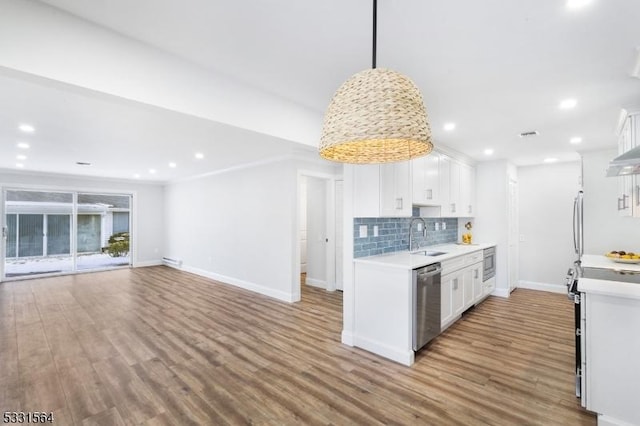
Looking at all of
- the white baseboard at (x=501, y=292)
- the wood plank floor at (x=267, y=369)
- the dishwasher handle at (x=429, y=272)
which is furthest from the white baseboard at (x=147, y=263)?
the white baseboard at (x=501, y=292)

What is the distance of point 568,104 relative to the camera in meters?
2.85

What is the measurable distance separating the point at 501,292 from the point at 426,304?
3.22 meters

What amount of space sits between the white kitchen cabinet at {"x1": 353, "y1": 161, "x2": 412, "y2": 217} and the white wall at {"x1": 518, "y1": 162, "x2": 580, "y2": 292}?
4.03m

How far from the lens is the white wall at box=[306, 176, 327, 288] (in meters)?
6.02

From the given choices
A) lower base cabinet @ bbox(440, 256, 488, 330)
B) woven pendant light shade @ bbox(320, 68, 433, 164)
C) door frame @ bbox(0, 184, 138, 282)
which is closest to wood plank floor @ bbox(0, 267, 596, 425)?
lower base cabinet @ bbox(440, 256, 488, 330)

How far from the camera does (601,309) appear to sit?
81.9 inches

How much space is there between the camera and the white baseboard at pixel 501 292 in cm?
534

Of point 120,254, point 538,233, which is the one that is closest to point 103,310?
point 120,254

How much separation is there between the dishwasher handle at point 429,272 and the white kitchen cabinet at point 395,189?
0.71m

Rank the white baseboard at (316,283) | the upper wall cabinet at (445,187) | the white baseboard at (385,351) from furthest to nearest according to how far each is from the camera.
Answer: the white baseboard at (316,283), the upper wall cabinet at (445,187), the white baseboard at (385,351)

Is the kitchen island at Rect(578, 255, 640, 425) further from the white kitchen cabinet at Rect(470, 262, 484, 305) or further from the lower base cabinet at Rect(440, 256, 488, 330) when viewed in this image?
the white kitchen cabinet at Rect(470, 262, 484, 305)

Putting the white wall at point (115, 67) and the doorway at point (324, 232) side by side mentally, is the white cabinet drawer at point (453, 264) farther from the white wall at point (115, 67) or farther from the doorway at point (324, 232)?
the white wall at point (115, 67)

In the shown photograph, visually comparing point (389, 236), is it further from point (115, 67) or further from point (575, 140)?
point (115, 67)

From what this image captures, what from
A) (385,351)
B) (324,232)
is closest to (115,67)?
(385,351)
